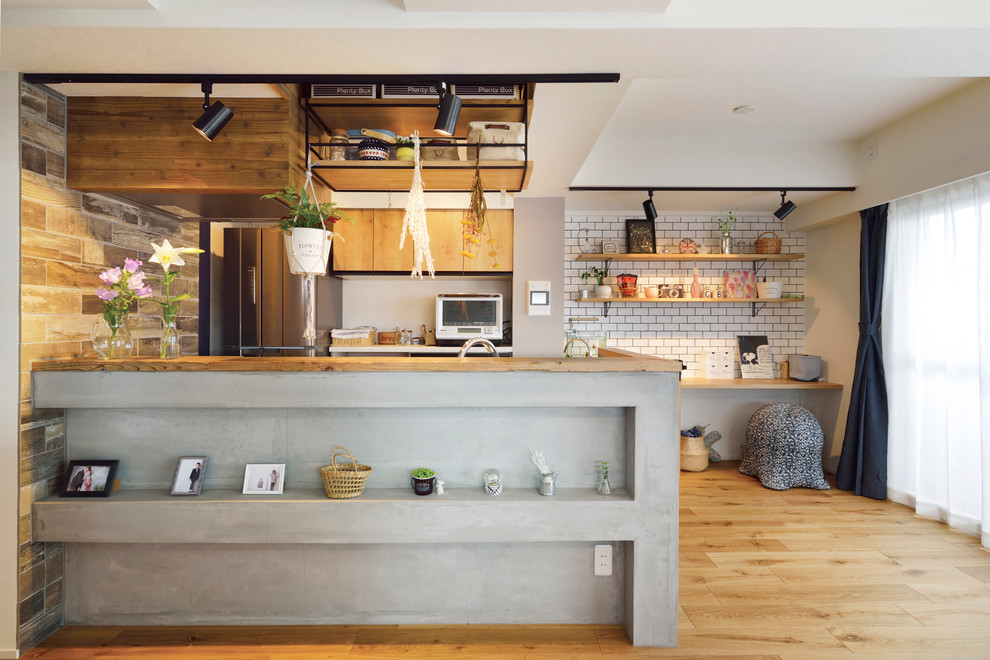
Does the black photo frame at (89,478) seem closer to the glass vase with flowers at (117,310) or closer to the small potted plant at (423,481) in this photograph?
the glass vase with flowers at (117,310)

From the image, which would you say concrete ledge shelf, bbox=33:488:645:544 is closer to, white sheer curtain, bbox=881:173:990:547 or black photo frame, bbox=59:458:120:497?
black photo frame, bbox=59:458:120:497

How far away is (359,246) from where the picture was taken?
4828mm

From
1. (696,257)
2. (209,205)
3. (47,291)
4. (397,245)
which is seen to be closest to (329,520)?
(47,291)

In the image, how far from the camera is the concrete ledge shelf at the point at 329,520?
2240 mm

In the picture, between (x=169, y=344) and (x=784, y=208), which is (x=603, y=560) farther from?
(x=784, y=208)

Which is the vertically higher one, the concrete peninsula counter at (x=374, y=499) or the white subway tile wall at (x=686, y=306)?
the white subway tile wall at (x=686, y=306)

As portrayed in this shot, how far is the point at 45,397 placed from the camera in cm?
222

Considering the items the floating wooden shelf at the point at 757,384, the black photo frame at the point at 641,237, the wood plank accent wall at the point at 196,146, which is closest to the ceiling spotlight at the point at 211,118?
the wood plank accent wall at the point at 196,146

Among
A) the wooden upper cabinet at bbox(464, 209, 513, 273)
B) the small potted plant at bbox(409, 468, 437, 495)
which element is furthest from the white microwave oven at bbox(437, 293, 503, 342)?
the small potted plant at bbox(409, 468, 437, 495)

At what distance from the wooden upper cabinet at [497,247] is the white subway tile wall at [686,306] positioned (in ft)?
2.37

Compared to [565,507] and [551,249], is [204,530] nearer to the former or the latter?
[565,507]

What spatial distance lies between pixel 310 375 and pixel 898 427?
4235mm

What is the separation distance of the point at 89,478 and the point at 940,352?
5.04 m

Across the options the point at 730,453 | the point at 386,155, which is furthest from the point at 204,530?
the point at 730,453
